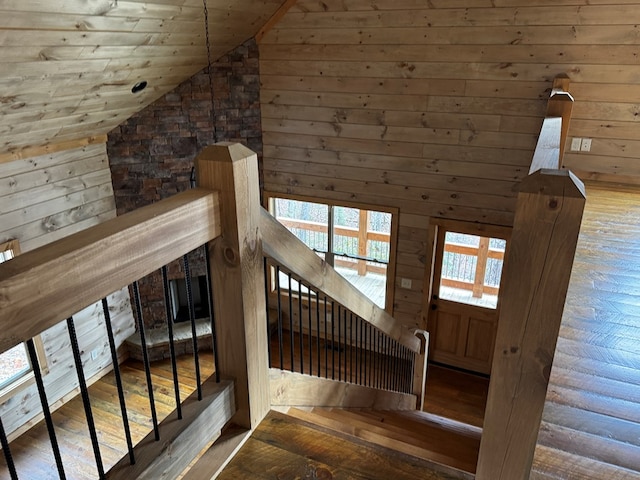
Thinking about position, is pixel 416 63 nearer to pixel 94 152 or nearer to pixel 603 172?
pixel 603 172

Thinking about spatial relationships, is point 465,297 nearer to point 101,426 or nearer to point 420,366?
point 420,366

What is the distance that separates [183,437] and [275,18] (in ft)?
15.9

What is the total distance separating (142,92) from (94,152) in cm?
86

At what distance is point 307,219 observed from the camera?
19.3 feet

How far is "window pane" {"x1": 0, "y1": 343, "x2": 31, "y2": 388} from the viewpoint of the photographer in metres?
4.27

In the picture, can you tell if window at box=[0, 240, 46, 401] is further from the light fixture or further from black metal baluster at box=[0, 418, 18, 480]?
black metal baluster at box=[0, 418, 18, 480]

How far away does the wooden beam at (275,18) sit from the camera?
490cm

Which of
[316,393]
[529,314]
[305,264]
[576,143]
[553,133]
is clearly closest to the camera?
[529,314]

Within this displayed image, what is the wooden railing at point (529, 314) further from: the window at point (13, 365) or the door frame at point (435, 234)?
the window at point (13, 365)

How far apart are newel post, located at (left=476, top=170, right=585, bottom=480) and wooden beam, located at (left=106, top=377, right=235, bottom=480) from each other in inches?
27.6

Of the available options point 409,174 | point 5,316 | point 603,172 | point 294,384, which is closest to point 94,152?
point 409,174

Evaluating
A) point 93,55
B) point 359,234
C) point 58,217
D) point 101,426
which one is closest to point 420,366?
point 359,234

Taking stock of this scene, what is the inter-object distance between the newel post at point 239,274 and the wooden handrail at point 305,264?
6 centimetres

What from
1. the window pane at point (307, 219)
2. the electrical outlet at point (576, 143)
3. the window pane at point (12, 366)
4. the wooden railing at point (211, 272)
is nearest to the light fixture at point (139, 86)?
the window pane at point (307, 219)
